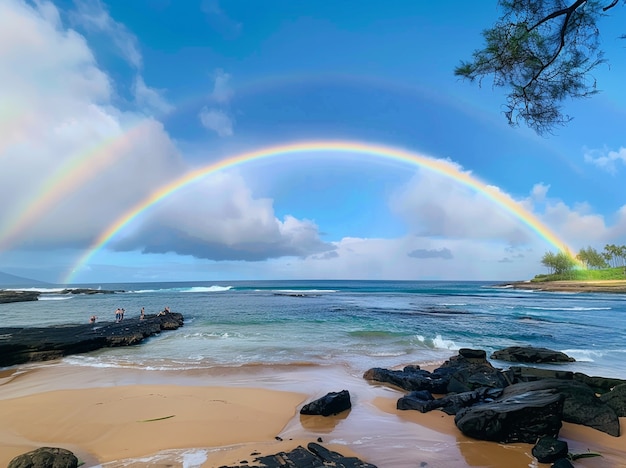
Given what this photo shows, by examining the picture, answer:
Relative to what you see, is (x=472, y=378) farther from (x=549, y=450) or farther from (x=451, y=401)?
(x=549, y=450)

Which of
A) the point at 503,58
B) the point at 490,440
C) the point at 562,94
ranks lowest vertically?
the point at 490,440

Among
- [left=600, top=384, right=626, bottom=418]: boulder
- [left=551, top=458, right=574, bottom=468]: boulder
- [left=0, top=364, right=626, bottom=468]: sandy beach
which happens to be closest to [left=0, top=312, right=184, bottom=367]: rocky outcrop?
[left=0, top=364, right=626, bottom=468]: sandy beach

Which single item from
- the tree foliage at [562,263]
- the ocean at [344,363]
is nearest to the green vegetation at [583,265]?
the tree foliage at [562,263]

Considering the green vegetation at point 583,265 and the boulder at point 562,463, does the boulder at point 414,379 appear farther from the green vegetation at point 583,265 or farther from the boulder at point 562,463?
the green vegetation at point 583,265

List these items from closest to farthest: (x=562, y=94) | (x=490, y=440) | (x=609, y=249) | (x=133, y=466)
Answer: (x=133, y=466)
(x=490, y=440)
(x=562, y=94)
(x=609, y=249)

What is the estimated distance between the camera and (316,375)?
40.5ft

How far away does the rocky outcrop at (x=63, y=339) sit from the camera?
1689 cm

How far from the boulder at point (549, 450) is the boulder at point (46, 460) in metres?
7.84

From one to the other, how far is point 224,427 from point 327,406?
7.90 feet

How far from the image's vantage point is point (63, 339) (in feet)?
64.9

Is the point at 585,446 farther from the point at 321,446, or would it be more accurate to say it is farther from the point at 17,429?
the point at 17,429

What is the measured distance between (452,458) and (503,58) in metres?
7.50

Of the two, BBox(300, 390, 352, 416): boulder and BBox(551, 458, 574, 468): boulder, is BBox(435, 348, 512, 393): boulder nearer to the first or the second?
BBox(300, 390, 352, 416): boulder

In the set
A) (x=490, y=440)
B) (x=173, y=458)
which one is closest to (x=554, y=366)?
(x=490, y=440)
